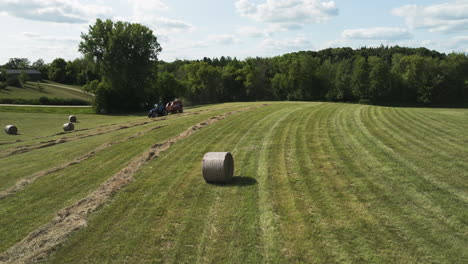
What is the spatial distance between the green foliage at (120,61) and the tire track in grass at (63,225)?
5001 cm

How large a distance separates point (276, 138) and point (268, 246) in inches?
429

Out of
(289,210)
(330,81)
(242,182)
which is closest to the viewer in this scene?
(289,210)

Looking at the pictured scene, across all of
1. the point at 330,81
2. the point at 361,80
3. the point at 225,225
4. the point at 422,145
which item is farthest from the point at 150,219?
the point at 330,81

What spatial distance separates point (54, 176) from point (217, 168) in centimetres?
745

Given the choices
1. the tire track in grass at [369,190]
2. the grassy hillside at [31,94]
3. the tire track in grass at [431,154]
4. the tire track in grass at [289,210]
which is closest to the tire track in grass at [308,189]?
the tire track in grass at [289,210]

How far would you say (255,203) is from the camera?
9.44 meters

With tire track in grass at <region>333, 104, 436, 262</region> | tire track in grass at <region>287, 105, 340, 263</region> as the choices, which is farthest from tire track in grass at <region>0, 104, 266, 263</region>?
tire track in grass at <region>333, 104, 436, 262</region>

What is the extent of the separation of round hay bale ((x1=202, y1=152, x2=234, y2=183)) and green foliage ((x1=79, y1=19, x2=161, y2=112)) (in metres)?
52.9

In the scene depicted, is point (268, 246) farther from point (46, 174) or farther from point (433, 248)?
point (46, 174)

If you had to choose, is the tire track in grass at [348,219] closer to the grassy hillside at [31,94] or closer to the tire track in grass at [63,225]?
the tire track in grass at [63,225]

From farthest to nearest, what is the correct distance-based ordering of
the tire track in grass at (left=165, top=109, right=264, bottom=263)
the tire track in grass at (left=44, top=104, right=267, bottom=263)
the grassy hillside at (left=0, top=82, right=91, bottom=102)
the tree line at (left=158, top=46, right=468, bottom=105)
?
the grassy hillside at (left=0, top=82, right=91, bottom=102)
the tree line at (left=158, top=46, right=468, bottom=105)
the tire track in grass at (left=44, top=104, right=267, bottom=263)
the tire track in grass at (left=165, top=109, right=264, bottom=263)

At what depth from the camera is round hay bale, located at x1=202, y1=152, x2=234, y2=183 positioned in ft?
Answer: 36.0

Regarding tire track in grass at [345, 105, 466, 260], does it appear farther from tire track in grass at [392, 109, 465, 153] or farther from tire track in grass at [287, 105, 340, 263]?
tire track in grass at [392, 109, 465, 153]

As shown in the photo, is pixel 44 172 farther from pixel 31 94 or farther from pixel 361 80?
pixel 31 94
